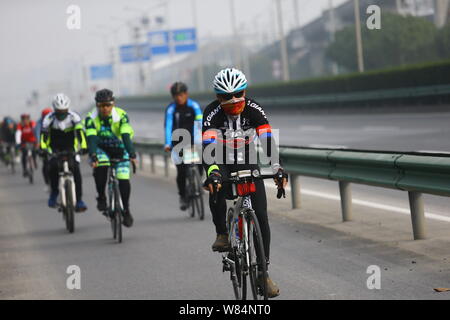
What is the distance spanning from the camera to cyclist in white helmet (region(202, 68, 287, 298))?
7.36 m

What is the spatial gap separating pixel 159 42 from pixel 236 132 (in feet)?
338

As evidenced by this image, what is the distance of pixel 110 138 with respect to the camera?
12.4m

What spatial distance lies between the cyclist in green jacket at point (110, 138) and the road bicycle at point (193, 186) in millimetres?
1741

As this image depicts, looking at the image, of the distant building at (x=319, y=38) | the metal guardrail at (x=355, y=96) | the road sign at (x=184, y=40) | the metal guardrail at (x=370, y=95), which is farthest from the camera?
the road sign at (x=184, y=40)

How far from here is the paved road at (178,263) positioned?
8156 millimetres

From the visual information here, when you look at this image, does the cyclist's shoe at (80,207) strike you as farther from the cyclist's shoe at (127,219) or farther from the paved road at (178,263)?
the cyclist's shoe at (127,219)

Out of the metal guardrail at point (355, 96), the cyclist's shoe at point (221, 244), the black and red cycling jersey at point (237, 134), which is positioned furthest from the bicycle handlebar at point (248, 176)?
the metal guardrail at point (355, 96)

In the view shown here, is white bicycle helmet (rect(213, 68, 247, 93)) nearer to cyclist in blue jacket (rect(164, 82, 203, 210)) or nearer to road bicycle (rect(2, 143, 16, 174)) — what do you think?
cyclist in blue jacket (rect(164, 82, 203, 210))

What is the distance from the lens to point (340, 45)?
70.8 metres

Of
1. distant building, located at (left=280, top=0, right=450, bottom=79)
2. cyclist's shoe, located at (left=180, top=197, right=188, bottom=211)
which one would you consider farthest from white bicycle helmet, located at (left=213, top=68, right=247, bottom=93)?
distant building, located at (left=280, top=0, right=450, bottom=79)
